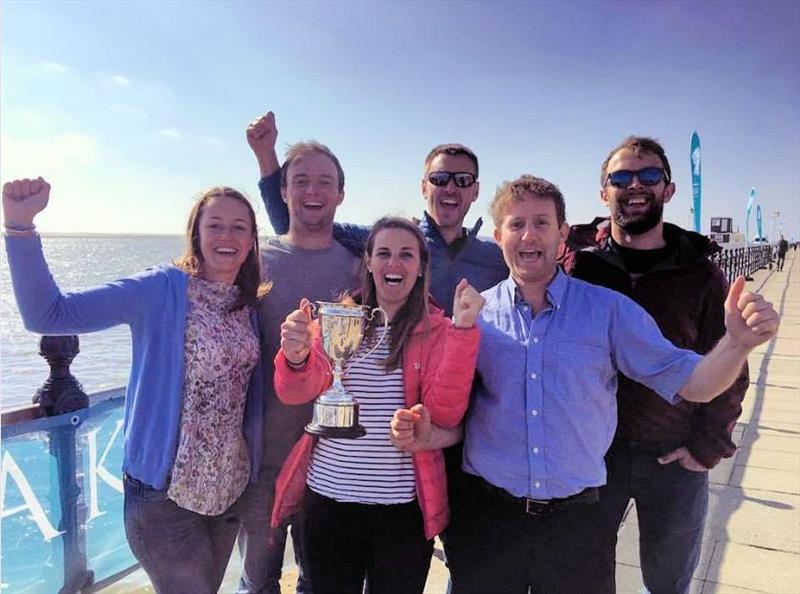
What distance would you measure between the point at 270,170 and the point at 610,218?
1.82 metres

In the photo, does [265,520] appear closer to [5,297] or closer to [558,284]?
[558,284]

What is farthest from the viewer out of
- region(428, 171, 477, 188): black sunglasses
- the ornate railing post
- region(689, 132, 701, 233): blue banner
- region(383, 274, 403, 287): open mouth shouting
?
region(689, 132, 701, 233): blue banner

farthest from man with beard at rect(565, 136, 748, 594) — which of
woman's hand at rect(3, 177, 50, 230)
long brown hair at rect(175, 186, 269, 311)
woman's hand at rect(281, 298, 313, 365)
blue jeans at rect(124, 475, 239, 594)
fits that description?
woman's hand at rect(3, 177, 50, 230)

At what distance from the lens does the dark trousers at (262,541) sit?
2537 millimetres

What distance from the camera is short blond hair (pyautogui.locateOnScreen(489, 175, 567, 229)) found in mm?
2191

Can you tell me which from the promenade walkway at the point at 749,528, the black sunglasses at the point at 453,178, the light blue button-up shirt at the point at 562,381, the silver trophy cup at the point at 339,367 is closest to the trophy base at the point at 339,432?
the silver trophy cup at the point at 339,367

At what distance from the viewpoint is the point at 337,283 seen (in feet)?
9.39

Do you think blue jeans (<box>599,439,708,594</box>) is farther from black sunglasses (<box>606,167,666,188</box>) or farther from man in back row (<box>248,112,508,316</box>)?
black sunglasses (<box>606,167,666,188</box>)

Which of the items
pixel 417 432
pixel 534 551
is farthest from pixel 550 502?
pixel 417 432

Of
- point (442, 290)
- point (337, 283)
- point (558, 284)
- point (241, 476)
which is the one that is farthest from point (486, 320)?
point (241, 476)

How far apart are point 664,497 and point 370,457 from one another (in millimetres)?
1287

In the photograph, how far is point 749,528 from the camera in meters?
4.11

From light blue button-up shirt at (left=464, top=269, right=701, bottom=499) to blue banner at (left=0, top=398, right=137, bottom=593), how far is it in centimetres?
238

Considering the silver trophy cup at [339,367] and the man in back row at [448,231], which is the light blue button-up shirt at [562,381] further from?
the man in back row at [448,231]
